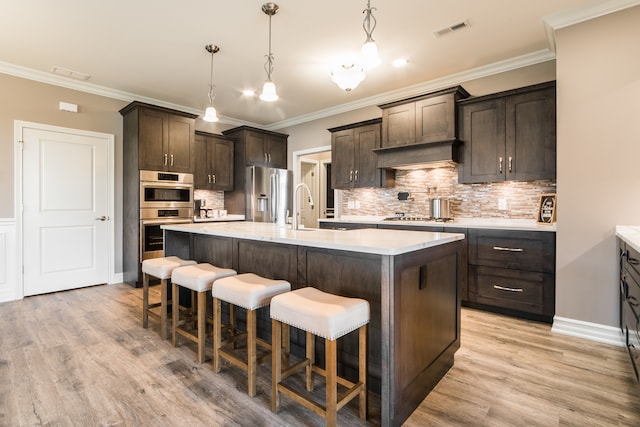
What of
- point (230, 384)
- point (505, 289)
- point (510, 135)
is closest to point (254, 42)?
point (510, 135)

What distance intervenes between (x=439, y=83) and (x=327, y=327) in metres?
3.83

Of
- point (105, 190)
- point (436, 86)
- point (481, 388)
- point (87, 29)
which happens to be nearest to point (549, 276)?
point (481, 388)

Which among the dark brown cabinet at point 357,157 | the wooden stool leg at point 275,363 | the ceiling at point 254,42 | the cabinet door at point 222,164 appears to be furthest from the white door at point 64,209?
the wooden stool leg at point 275,363

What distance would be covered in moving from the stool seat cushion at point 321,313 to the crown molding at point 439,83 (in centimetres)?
344

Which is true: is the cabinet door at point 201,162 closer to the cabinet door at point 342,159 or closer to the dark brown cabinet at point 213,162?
the dark brown cabinet at point 213,162

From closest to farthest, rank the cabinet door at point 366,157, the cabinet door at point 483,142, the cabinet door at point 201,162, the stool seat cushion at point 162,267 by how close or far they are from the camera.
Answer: the stool seat cushion at point 162,267
the cabinet door at point 483,142
the cabinet door at point 366,157
the cabinet door at point 201,162

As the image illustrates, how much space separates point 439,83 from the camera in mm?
4215

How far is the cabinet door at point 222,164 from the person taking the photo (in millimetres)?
5551

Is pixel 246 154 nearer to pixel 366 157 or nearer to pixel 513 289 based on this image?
pixel 366 157

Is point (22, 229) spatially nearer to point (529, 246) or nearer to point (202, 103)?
point (202, 103)

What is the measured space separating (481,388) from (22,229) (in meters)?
5.00

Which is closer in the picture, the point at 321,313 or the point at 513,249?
the point at 321,313

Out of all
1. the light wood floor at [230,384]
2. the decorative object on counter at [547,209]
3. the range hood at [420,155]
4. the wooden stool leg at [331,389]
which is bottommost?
the light wood floor at [230,384]

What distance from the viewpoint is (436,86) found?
425 cm
